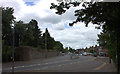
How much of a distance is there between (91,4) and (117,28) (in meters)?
1.69

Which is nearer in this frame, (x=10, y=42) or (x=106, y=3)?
A: (x=106, y=3)

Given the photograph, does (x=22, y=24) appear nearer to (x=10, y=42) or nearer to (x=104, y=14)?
(x=10, y=42)

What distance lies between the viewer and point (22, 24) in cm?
4166

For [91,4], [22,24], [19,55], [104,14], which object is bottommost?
[19,55]

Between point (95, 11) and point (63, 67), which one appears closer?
point (95, 11)

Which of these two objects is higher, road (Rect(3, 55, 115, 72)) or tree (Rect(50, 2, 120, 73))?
tree (Rect(50, 2, 120, 73))

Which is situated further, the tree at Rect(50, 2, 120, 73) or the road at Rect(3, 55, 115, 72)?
the road at Rect(3, 55, 115, 72)

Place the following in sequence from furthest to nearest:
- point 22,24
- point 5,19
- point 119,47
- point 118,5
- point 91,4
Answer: point 22,24 < point 5,19 < point 119,47 < point 91,4 < point 118,5

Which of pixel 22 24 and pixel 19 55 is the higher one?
pixel 22 24

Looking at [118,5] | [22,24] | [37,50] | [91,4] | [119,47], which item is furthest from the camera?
[37,50]

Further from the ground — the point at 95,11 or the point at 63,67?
the point at 95,11

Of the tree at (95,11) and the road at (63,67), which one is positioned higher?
the tree at (95,11)

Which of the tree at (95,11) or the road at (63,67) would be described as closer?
the tree at (95,11)

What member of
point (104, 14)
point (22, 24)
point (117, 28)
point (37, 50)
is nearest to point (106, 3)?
point (104, 14)
